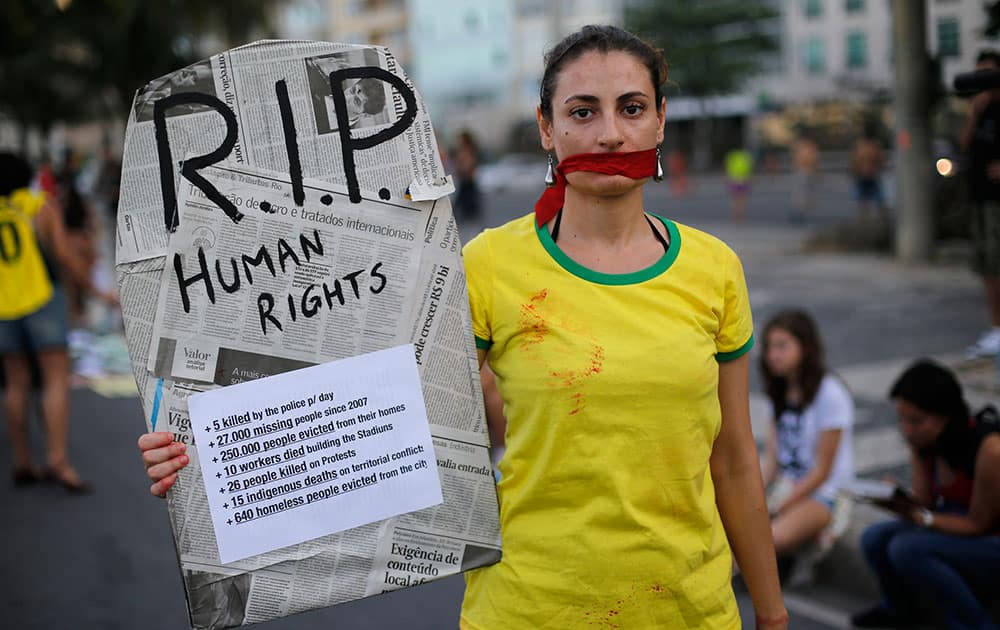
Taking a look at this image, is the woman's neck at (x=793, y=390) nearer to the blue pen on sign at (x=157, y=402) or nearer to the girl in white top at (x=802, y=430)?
the girl in white top at (x=802, y=430)

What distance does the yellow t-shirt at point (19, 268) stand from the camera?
6547 millimetres

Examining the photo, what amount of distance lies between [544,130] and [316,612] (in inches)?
125

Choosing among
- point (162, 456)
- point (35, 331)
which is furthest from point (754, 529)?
point (35, 331)

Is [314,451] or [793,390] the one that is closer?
[314,451]

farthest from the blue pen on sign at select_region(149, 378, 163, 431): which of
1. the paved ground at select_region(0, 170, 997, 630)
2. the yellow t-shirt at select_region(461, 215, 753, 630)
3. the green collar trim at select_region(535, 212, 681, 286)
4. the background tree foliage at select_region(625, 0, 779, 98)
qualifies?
the background tree foliage at select_region(625, 0, 779, 98)

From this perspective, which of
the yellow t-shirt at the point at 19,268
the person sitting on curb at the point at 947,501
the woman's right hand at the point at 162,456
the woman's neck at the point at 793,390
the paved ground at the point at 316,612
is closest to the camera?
the woman's right hand at the point at 162,456

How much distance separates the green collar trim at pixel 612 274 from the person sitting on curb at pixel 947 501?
2313mm

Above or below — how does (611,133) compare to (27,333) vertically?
above

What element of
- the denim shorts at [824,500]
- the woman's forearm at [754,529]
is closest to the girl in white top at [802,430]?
the denim shorts at [824,500]

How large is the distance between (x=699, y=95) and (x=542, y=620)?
48690 mm

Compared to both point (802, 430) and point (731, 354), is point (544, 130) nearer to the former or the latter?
point (731, 354)

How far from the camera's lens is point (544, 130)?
2.21m

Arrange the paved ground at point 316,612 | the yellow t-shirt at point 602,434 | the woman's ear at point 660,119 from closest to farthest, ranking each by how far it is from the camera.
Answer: the yellow t-shirt at point 602,434 < the woman's ear at point 660,119 < the paved ground at point 316,612

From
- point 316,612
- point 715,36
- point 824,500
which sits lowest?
point 316,612
